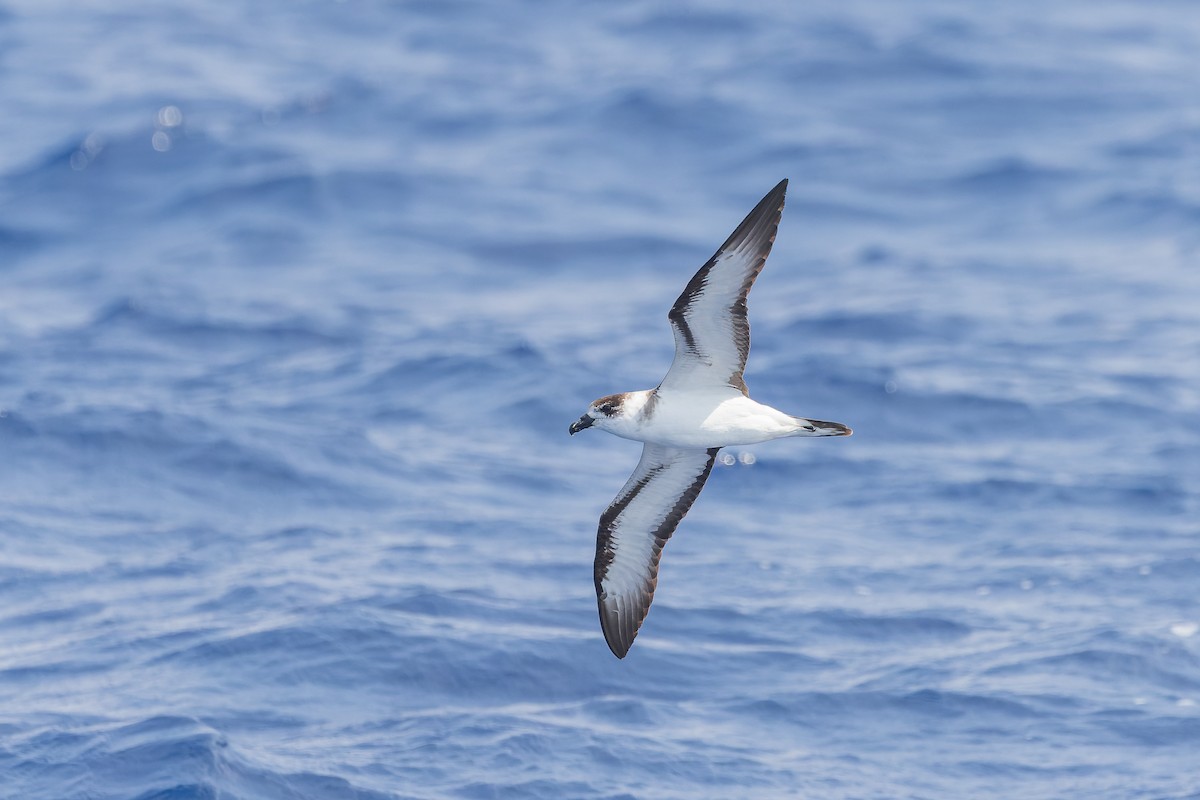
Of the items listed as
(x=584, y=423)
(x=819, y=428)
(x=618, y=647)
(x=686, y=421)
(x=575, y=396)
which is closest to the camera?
(x=819, y=428)

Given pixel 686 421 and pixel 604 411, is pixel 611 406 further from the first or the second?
pixel 686 421

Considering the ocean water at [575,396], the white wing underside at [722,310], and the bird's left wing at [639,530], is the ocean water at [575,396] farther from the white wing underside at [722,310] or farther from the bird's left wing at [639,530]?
the white wing underside at [722,310]

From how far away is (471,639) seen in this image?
16562mm

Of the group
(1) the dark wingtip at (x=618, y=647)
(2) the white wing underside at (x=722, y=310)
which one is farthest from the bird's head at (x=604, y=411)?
(1) the dark wingtip at (x=618, y=647)

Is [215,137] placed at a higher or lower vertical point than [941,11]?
lower

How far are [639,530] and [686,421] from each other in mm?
1688

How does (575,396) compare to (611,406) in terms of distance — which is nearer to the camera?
(611,406)

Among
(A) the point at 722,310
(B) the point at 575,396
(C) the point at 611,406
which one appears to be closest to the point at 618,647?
(C) the point at 611,406

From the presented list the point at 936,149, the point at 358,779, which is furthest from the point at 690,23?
the point at 358,779

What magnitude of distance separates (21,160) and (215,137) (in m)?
3.18

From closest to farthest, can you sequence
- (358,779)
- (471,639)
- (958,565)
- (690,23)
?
(358,779) < (471,639) < (958,565) < (690,23)

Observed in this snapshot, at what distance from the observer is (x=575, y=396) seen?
2177 cm

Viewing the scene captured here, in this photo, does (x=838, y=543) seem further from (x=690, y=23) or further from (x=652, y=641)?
(x=690, y=23)

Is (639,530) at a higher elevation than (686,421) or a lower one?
lower
